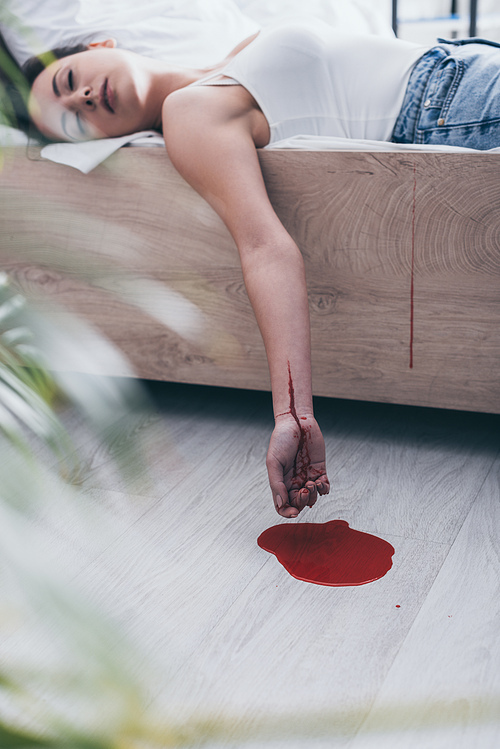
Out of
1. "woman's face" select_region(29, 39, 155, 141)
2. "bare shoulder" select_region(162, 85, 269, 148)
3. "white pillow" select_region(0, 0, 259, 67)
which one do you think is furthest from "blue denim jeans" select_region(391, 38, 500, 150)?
"white pillow" select_region(0, 0, 259, 67)

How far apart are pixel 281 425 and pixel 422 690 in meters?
0.38

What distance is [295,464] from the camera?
38.4 inches

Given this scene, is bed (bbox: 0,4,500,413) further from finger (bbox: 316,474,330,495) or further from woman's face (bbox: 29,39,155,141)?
finger (bbox: 316,474,330,495)

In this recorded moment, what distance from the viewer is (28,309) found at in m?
0.39

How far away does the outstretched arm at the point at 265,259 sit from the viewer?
969mm

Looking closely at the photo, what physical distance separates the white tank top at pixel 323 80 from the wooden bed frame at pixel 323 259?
142mm

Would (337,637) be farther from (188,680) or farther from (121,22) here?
(121,22)

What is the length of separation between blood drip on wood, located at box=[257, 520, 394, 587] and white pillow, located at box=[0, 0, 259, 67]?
1.21 m

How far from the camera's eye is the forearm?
1016mm

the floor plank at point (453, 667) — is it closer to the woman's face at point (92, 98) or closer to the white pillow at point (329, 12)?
the woman's face at point (92, 98)

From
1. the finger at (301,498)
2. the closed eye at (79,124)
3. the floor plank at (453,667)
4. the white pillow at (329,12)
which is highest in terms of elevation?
the white pillow at (329,12)

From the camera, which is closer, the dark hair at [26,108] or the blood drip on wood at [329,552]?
the blood drip on wood at [329,552]

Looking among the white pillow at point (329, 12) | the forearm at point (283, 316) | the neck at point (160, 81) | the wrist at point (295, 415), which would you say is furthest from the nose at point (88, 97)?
the wrist at point (295, 415)

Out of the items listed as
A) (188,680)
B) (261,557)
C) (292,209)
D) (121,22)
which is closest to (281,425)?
(261,557)
